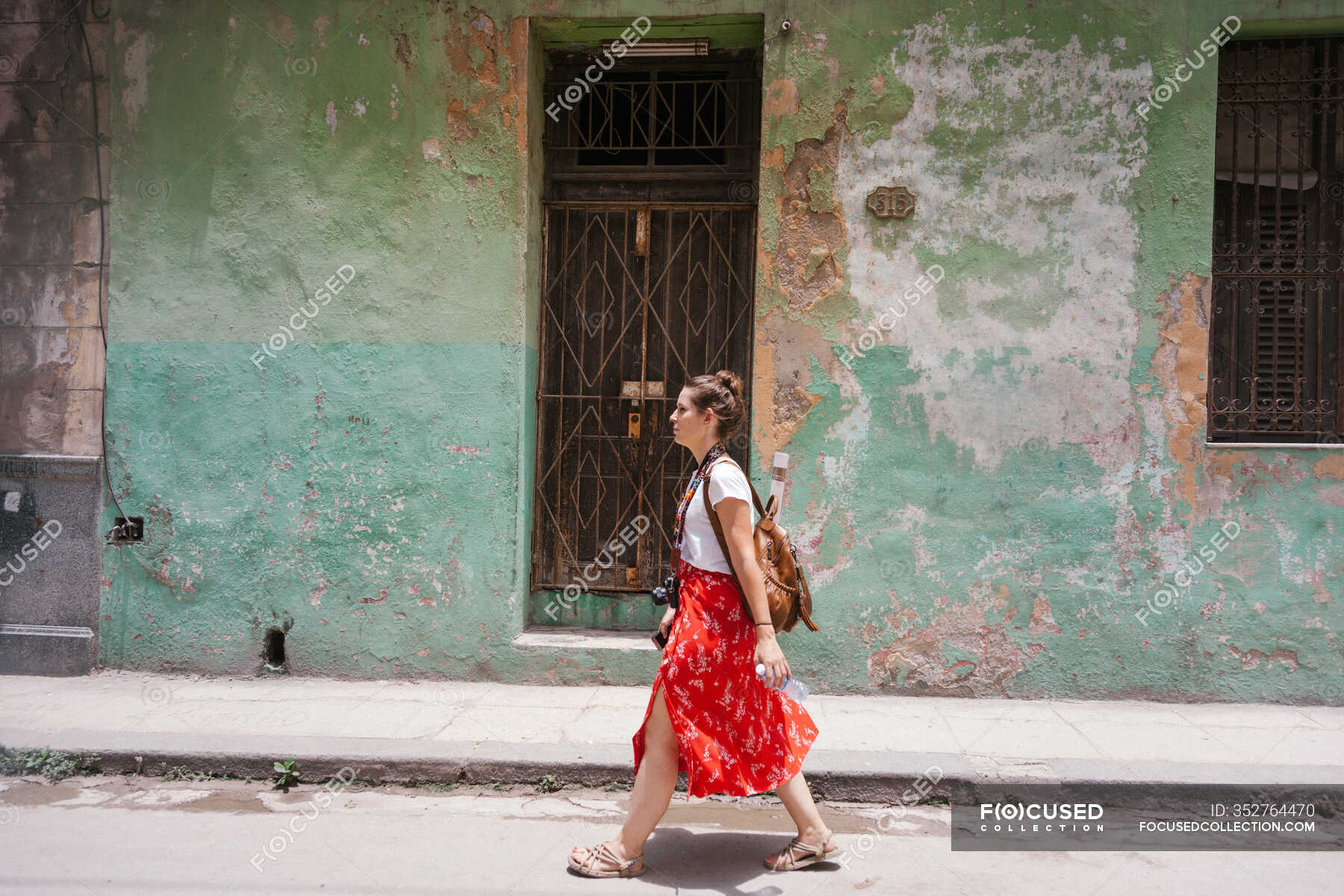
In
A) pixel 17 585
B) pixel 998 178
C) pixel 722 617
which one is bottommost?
pixel 17 585

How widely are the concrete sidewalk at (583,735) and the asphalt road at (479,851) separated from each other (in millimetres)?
131

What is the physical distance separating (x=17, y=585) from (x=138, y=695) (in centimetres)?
134

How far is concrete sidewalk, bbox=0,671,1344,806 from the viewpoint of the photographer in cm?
418

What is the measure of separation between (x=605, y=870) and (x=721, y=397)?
172 cm

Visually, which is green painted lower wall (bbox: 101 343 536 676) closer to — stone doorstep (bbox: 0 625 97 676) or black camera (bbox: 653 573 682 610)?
stone doorstep (bbox: 0 625 97 676)

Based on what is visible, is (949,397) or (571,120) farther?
(571,120)

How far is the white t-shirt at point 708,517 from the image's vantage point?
126 inches

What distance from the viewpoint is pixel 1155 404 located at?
5.37 meters

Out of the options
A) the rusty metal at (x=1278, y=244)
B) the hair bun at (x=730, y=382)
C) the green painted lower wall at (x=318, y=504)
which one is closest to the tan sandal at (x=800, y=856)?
the hair bun at (x=730, y=382)

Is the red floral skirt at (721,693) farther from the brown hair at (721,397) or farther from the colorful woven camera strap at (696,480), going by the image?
the brown hair at (721,397)

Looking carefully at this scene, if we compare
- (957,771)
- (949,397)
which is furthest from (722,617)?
(949,397)

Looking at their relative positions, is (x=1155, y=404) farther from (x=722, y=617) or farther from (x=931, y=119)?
(x=722, y=617)

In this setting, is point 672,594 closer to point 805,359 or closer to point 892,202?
point 805,359

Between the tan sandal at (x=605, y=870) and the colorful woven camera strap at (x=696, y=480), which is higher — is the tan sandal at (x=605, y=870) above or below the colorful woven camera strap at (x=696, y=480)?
below
